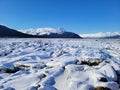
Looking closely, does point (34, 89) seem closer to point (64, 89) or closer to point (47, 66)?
point (64, 89)

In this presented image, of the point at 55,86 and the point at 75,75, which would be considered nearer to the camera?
the point at 55,86

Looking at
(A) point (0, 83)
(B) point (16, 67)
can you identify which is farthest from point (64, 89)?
(B) point (16, 67)

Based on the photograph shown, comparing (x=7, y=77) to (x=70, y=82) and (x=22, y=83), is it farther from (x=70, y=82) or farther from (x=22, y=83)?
(x=70, y=82)

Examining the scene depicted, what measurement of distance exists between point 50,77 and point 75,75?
837 millimetres

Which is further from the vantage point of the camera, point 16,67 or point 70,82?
point 16,67

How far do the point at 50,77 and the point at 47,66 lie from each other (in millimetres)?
Answer: 1899

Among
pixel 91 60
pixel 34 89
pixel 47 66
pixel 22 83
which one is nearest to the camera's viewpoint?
pixel 34 89

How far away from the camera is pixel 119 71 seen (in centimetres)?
722

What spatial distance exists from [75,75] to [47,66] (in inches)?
84.9

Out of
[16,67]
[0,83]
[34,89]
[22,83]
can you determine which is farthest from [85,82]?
[16,67]

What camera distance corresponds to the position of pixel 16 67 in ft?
29.0

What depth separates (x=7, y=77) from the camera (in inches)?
285

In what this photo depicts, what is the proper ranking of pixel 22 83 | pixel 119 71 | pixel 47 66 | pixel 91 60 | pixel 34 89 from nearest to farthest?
1. pixel 34 89
2. pixel 22 83
3. pixel 119 71
4. pixel 47 66
5. pixel 91 60

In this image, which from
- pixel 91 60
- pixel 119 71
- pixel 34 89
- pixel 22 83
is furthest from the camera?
pixel 91 60
